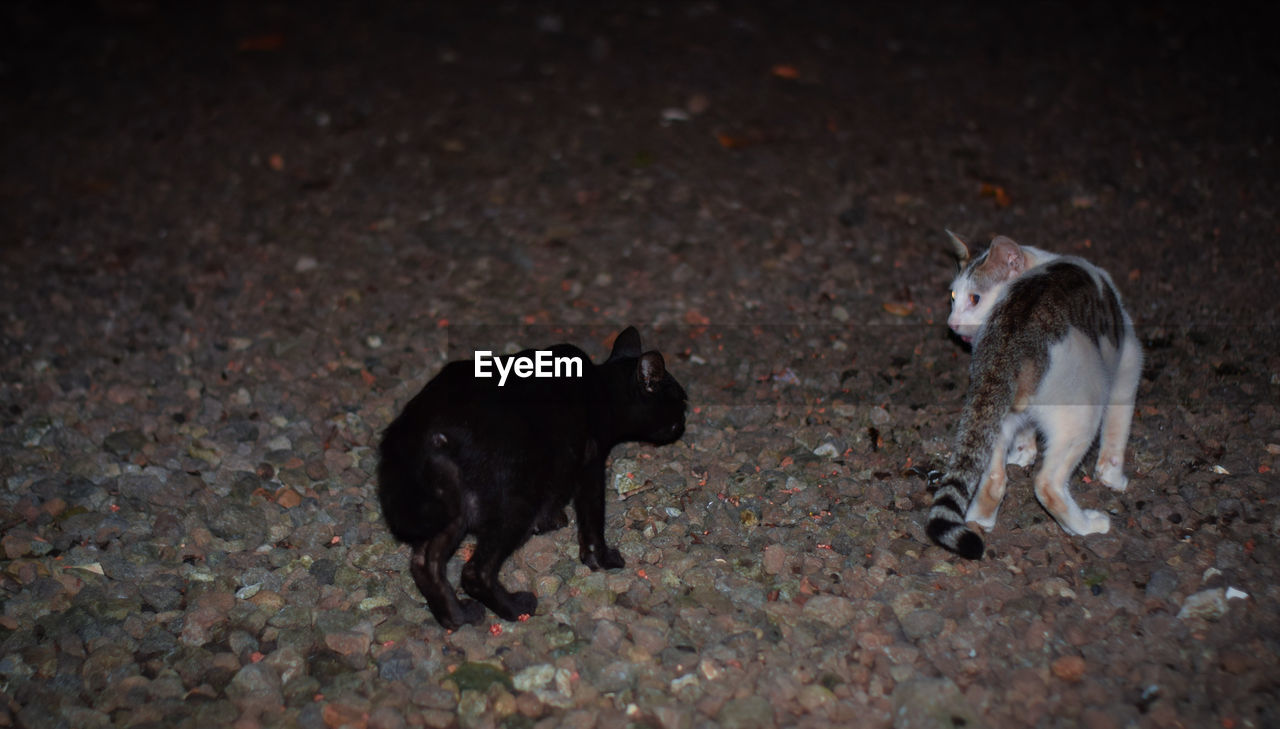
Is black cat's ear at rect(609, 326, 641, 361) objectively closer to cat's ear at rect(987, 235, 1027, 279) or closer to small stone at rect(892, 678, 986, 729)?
cat's ear at rect(987, 235, 1027, 279)

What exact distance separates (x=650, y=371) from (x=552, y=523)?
817mm

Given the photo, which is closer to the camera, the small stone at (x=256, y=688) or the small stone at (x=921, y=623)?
the small stone at (x=256, y=688)

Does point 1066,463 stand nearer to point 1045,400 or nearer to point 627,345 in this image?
point 1045,400

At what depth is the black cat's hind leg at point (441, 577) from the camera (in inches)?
158

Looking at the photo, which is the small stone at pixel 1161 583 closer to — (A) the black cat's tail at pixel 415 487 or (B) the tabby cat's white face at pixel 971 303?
(B) the tabby cat's white face at pixel 971 303

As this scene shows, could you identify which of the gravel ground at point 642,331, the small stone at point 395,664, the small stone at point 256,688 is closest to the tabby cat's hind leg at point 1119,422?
the gravel ground at point 642,331

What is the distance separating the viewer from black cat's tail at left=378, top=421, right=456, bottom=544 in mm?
3980

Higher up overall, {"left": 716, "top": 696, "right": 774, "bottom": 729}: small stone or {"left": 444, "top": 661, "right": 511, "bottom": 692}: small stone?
{"left": 716, "top": 696, "right": 774, "bottom": 729}: small stone

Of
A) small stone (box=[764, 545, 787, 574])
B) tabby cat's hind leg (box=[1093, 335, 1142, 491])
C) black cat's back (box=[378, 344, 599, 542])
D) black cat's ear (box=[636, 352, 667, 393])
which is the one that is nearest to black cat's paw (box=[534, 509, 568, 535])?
black cat's back (box=[378, 344, 599, 542])

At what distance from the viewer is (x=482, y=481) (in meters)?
4.01

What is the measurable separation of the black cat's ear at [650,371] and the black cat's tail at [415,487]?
1006 millimetres

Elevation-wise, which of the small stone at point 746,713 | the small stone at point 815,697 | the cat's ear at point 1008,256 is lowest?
the small stone at point 746,713

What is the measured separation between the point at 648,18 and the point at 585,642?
7567 millimetres

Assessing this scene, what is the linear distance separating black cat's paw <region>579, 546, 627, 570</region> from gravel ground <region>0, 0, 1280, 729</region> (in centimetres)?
11
